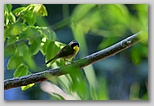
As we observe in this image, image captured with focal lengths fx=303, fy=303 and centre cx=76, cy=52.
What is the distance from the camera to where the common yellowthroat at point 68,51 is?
1.54 metres

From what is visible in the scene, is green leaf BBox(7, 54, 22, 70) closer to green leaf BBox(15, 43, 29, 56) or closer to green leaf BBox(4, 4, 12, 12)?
green leaf BBox(15, 43, 29, 56)

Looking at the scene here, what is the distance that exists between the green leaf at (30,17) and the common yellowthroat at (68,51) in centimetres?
22

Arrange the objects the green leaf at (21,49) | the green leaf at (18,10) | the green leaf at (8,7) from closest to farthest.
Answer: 1. the green leaf at (21,49)
2. the green leaf at (18,10)
3. the green leaf at (8,7)

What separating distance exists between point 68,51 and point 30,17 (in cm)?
28

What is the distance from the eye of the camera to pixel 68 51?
158 cm

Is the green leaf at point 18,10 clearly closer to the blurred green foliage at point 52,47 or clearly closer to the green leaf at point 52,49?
the blurred green foliage at point 52,47

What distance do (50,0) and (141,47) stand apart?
1.17 metres

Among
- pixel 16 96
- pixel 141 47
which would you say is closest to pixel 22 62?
pixel 16 96

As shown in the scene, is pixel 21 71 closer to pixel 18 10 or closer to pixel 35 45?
pixel 35 45

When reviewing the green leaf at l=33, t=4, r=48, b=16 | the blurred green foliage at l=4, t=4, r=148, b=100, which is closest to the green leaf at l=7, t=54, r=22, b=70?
the blurred green foliage at l=4, t=4, r=148, b=100

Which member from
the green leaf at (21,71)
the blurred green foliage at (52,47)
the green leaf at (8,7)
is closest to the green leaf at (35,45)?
the blurred green foliage at (52,47)

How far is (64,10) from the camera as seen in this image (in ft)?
5.76

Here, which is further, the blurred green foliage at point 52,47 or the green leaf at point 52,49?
the green leaf at point 52,49

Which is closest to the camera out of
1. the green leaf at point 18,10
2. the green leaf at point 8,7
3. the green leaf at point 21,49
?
the green leaf at point 21,49
